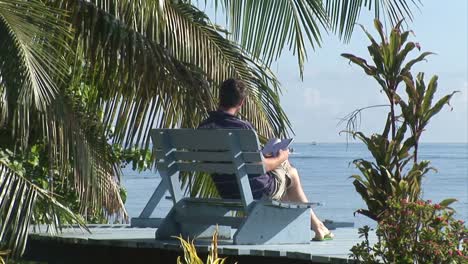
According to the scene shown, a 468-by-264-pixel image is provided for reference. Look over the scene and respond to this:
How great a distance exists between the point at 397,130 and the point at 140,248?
209 cm

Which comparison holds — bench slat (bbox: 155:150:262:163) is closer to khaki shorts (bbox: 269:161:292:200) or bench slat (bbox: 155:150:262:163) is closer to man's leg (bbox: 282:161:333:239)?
khaki shorts (bbox: 269:161:292:200)

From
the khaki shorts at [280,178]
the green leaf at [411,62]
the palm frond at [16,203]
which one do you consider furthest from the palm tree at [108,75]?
the green leaf at [411,62]

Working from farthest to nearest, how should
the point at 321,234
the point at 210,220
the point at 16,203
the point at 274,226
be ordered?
the point at 321,234 < the point at 210,220 < the point at 274,226 < the point at 16,203

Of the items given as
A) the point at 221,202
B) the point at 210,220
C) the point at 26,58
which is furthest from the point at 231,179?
the point at 26,58

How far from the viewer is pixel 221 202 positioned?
8.12m

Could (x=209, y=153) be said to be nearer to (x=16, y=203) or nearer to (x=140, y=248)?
(x=140, y=248)

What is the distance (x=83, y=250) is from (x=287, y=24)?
2093 millimetres

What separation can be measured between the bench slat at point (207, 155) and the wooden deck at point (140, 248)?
509 millimetres

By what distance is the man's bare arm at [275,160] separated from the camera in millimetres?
7914

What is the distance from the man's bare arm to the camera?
7.91 metres

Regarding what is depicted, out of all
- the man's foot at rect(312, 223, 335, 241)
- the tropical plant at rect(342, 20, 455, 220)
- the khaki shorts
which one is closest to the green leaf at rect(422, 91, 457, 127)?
the tropical plant at rect(342, 20, 455, 220)

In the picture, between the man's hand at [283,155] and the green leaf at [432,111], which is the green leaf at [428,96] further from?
the man's hand at [283,155]

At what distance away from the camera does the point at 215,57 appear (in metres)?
10.2

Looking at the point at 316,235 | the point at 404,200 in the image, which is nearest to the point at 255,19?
the point at 316,235
